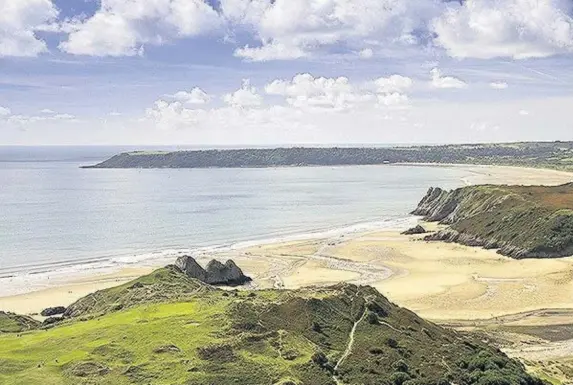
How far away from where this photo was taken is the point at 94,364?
41.4 m

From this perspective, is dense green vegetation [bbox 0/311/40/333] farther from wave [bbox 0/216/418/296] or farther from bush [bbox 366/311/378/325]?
bush [bbox 366/311/378/325]

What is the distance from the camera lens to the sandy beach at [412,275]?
266ft

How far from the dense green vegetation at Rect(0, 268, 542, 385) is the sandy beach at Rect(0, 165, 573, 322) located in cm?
2363

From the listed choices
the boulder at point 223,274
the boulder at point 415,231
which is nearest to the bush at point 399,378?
the boulder at point 223,274

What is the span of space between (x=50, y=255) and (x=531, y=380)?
92140mm

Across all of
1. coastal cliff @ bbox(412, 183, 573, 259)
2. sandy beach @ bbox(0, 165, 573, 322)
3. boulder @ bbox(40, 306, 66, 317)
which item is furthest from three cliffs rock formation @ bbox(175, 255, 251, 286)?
coastal cliff @ bbox(412, 183, 573, 259)

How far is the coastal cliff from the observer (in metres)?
109

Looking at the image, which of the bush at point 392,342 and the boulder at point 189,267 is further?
the boulder at point 189,267

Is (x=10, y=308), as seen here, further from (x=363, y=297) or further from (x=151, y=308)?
(x=363, y=297)

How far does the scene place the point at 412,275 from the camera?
99250 mm

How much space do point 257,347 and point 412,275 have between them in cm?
5738

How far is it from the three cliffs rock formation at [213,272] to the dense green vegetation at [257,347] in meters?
28.7

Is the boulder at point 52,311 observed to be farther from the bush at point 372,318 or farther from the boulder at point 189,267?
the bush at point 372,318

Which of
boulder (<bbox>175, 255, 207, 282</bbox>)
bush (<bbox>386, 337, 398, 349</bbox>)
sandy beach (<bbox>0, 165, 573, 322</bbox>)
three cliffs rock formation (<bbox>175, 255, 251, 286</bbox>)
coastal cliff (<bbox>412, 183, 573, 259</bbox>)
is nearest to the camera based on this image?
bush (<bbox>386, 337, 398, 349</bbox>)
